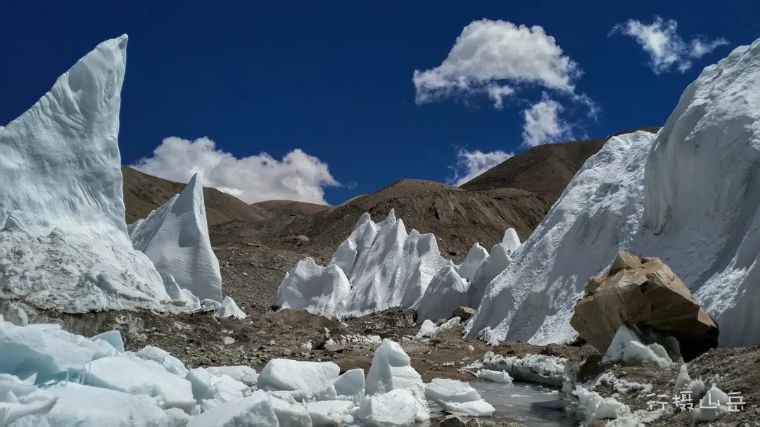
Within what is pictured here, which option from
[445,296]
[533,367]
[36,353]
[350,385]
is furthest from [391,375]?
[445,296]

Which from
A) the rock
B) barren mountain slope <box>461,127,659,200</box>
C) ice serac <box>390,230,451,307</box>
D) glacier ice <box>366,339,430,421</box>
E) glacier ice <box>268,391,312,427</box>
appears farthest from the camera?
barren mountain slope <box>461,127,659,200</box>

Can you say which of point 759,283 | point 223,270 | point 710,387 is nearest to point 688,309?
point 759,283

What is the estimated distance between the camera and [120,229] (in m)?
14.6

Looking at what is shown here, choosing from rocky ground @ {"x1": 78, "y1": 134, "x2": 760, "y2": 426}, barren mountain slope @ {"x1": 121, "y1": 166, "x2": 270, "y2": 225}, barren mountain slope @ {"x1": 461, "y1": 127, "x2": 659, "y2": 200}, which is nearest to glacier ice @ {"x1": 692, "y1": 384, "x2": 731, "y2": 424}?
rocky ground @ {"x1": 78, "y1": 134, "x2": 760, "y2": 426}

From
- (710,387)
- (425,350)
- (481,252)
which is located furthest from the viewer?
(481,252)

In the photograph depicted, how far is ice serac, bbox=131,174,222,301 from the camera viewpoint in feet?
57.5

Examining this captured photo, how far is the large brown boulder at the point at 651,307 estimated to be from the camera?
29.7ft

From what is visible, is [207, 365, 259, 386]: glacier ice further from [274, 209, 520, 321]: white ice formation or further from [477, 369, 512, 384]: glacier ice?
[274, 209, 520, 321]: white ice formation

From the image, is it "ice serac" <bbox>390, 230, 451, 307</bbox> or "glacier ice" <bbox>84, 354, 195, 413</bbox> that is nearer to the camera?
"glacier ice" <bbox>84, 354, 195, 413</bbox>

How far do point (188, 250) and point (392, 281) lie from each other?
1303 cm

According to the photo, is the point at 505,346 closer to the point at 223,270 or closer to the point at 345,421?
the point at 345,421

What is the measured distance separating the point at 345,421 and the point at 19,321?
21.6 ft

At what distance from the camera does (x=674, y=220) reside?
1294cm

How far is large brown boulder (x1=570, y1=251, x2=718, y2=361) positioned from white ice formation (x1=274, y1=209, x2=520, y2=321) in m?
13.4
